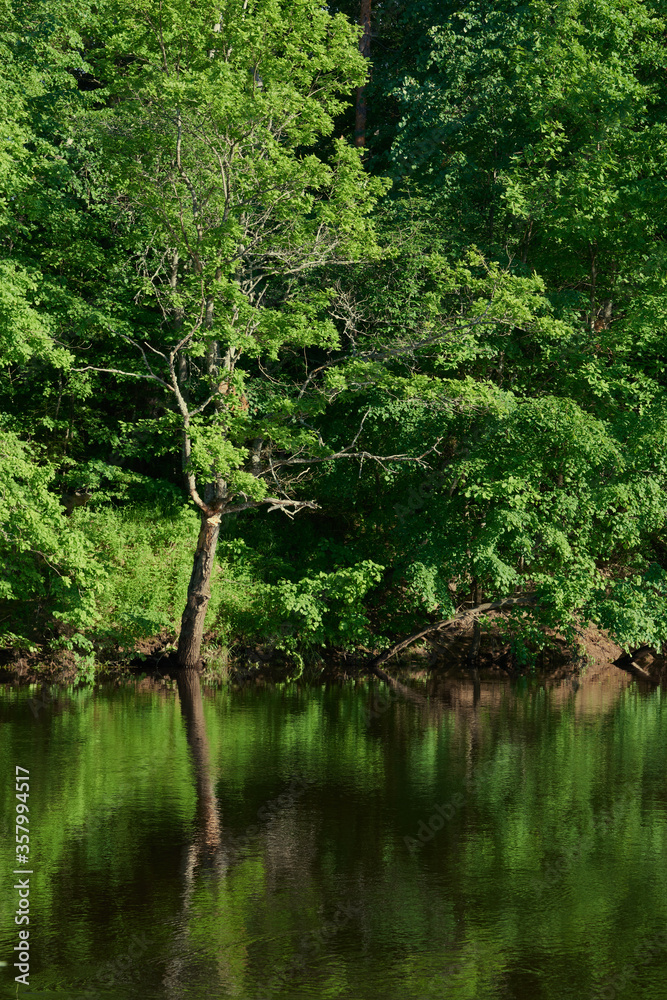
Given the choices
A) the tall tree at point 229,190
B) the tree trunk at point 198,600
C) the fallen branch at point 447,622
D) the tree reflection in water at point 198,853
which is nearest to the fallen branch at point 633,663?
the fallen branch at point 447,622

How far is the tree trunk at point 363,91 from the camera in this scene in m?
34.8

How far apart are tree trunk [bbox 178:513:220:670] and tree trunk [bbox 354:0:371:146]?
1498 cm

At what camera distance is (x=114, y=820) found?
447 inches

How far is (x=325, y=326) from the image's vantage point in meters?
25.0

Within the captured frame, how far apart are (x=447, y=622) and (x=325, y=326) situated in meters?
7.94

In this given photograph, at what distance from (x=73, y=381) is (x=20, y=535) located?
626 centimetres

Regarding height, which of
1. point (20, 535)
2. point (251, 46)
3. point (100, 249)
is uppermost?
point (251, 46)

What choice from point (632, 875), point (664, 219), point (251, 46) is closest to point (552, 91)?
point (664, 219)

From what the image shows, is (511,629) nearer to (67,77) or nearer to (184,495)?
(184,495)

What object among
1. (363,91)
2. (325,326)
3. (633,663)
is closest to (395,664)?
(633,663)

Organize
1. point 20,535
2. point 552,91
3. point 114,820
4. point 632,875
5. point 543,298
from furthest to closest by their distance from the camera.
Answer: point 552,91 < point 543,298 < point 20,535 < point 114,820 < point 632,875

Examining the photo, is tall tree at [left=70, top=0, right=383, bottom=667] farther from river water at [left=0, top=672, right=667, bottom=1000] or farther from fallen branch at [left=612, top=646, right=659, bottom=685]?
fallen branch at [left=612, top=646, right=659, bottom=685]

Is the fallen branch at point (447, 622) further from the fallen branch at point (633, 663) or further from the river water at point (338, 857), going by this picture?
the river water at point (338, 857)

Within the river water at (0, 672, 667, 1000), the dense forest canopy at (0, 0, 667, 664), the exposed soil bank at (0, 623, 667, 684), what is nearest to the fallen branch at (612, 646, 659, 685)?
the exposed soil bank at (0, 623, 667, 684)
